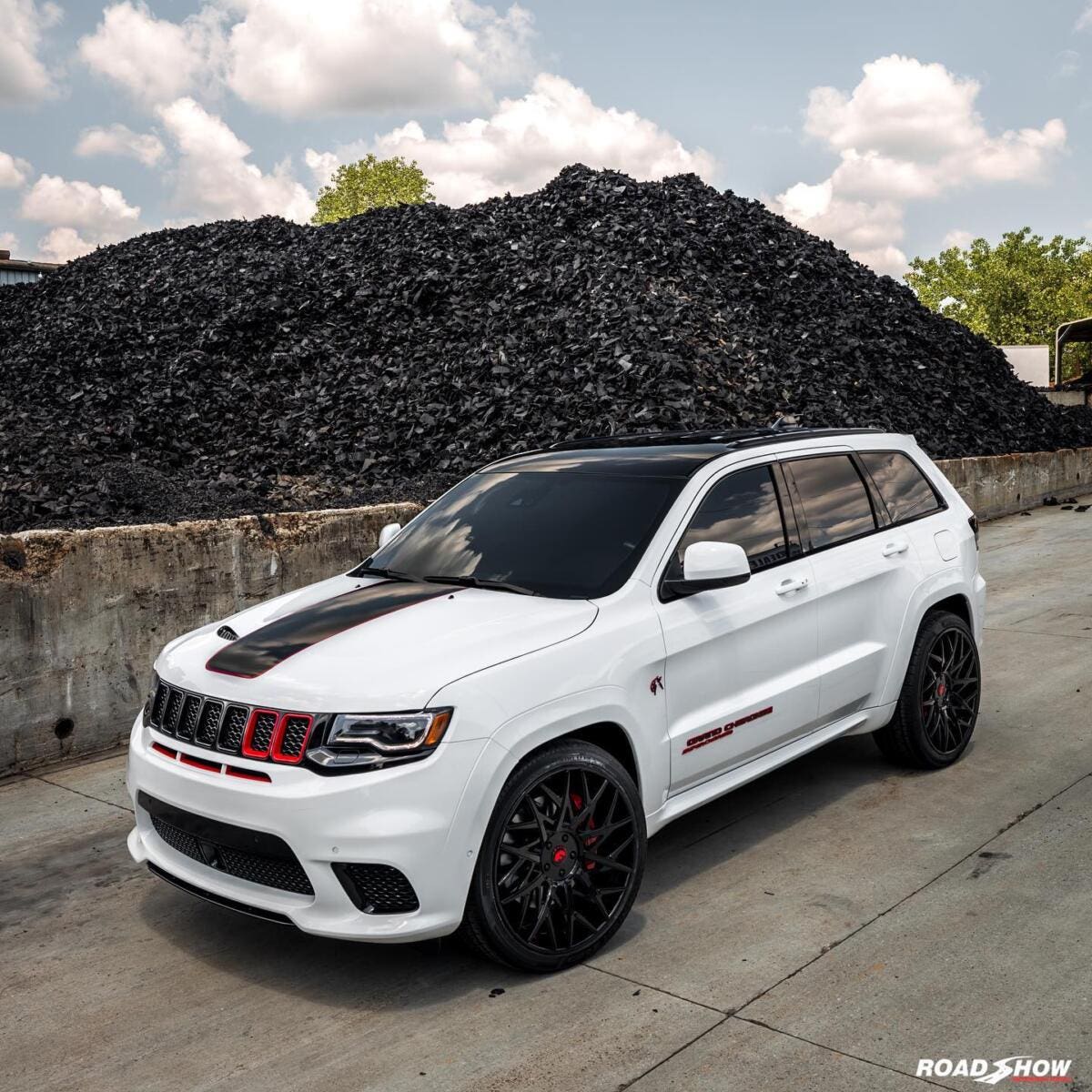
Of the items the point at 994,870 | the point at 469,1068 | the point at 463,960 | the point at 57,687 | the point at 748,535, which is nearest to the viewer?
the point at 469,1068

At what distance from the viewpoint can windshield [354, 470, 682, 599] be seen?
466cm

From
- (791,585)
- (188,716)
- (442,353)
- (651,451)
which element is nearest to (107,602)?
(188,716)

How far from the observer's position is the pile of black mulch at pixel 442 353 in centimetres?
1398

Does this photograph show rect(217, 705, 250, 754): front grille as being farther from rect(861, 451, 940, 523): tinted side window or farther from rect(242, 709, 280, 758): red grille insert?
rect(861, 451, 940, 523): tinted side window

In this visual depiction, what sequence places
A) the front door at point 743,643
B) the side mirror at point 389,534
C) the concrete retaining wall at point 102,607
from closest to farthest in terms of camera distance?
the front door at point 743,643, the side mirror at point 389,534, the concrete retaining wall at point 102,607

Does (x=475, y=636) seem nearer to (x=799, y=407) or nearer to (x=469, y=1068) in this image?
(x=469, y=1068)

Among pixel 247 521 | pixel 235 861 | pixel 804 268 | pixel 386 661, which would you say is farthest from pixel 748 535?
pixel 804 268

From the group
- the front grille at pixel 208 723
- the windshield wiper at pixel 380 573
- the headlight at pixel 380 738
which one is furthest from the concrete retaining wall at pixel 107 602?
the headlight at pixel 380 738

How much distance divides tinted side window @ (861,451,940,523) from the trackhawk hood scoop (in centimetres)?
230

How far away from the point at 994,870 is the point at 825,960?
1.09m

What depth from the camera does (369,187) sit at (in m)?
63.1

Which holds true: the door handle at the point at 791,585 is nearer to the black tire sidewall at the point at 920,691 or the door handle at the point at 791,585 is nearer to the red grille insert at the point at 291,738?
the black tire sidewall at the point at 920,691

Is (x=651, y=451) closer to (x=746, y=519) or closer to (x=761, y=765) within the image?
(x=746, y=519)

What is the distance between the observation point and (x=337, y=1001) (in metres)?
3.93
